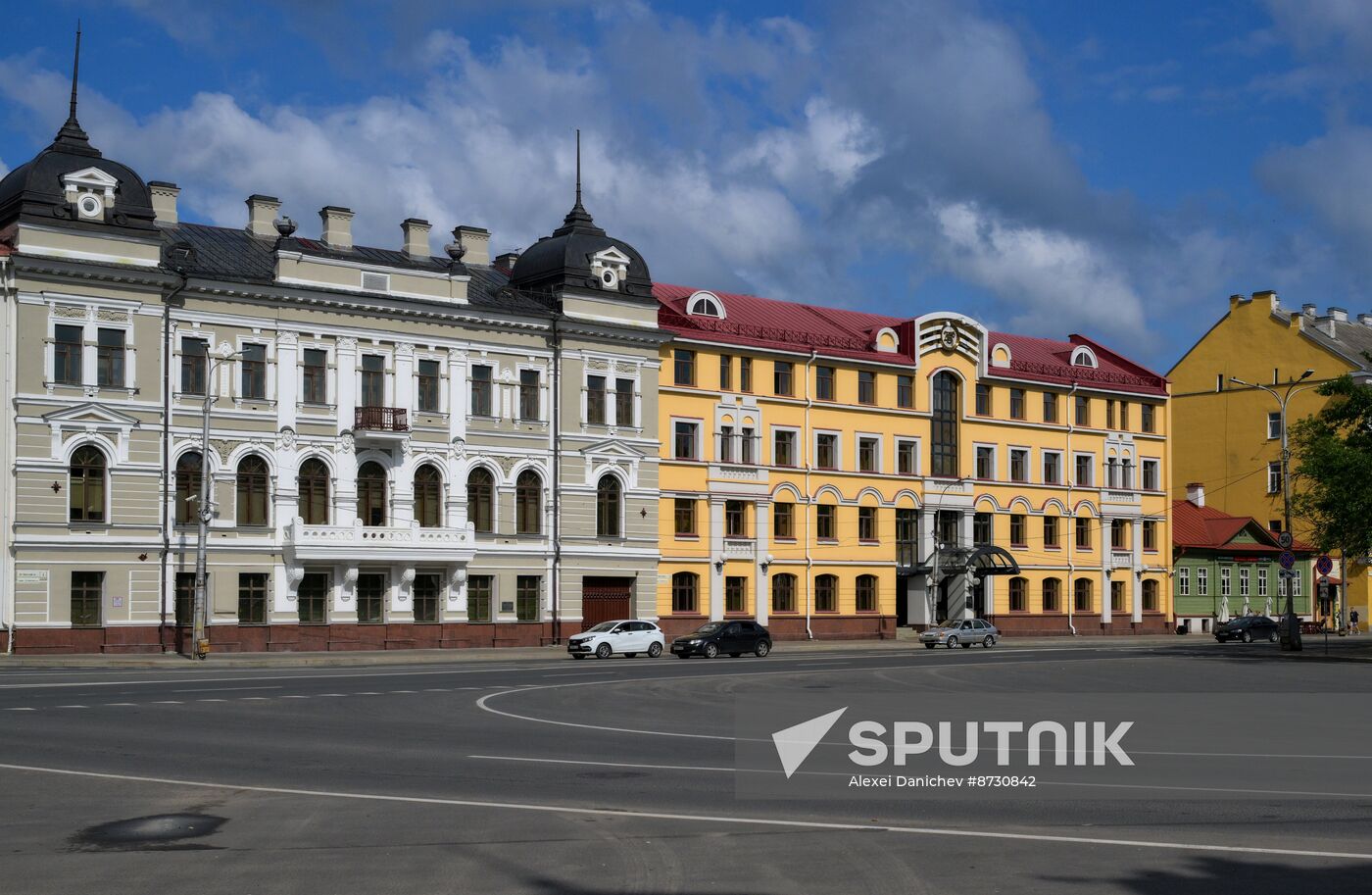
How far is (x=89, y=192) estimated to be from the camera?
52250 mm

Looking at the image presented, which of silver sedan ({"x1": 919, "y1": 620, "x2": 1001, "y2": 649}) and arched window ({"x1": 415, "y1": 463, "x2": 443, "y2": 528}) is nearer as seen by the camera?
arched window ({"x1": 415, "y1": 463, "x2": 443, "y2": 528})

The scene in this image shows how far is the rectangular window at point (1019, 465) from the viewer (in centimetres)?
7838

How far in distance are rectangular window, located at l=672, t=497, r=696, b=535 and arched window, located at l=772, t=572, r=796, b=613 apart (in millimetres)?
4697

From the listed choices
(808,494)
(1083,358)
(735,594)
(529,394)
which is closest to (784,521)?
(808,494)

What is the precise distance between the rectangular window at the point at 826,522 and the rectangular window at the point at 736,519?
3.91m

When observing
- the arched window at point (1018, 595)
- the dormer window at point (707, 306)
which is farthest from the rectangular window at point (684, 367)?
the arched window at point (1018, 595)

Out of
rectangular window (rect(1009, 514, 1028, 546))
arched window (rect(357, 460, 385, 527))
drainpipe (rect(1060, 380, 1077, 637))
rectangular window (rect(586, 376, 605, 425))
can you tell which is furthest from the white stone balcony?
drainpipe (rect(1060, 380, 1077, 637))

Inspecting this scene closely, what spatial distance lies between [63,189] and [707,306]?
88.3ft

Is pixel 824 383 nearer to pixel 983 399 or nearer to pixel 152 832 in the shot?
pixel 983 399

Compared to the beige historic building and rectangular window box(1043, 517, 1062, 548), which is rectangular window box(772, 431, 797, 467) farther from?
rectangular window box(1043, 517, 1062, 548)

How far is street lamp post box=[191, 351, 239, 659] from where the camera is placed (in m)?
48.2

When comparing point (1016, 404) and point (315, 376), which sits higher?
point (1016, 404)

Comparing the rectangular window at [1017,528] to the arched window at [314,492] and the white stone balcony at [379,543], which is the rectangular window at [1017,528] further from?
the arched window at [314,492]

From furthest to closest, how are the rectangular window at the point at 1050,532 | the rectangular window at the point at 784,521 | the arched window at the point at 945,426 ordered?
the rectangular window at the point at 1050,532 < the arched window at the point at 945,426 < the rectangular window at the point at 784,521
